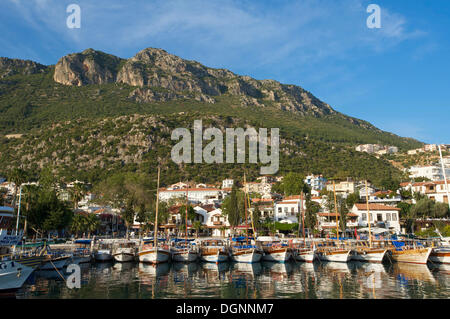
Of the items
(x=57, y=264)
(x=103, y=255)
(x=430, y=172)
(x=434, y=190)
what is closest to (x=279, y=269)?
(x=103, y=255)

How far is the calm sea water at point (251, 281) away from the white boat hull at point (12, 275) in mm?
842

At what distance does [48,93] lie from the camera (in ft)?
624

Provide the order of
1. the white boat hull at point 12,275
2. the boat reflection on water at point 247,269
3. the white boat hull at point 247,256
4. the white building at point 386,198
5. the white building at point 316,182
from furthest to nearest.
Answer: the white building at point 316,182, the white building at point 386,198, the white boat hull at point 247,256, the boat reflection on water at point 247,269, the white boat hull at point 12,275

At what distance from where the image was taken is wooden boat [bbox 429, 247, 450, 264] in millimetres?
34750

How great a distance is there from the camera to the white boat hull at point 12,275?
21.2 m

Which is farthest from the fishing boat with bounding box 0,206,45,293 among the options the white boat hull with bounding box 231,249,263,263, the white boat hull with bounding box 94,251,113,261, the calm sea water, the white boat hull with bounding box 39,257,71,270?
the white boat hull with bounding box 231,249,263,263

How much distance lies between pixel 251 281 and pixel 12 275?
17298 mm

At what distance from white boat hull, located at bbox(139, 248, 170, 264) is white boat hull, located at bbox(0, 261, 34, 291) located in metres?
15.1

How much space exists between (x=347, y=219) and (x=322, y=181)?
157ft

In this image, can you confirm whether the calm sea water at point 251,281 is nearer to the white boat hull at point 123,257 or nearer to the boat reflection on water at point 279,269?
the boat reflection on water at point 279,269

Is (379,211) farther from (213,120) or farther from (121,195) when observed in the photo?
(213,120)

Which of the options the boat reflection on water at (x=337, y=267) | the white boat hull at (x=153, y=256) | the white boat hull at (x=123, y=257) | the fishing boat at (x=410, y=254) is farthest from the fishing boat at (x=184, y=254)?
the fishing boat at (x=410, y=254)

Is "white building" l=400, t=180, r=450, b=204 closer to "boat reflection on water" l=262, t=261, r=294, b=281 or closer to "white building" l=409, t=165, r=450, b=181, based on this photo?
"white building" l=409, t=165, r=450, b=181
